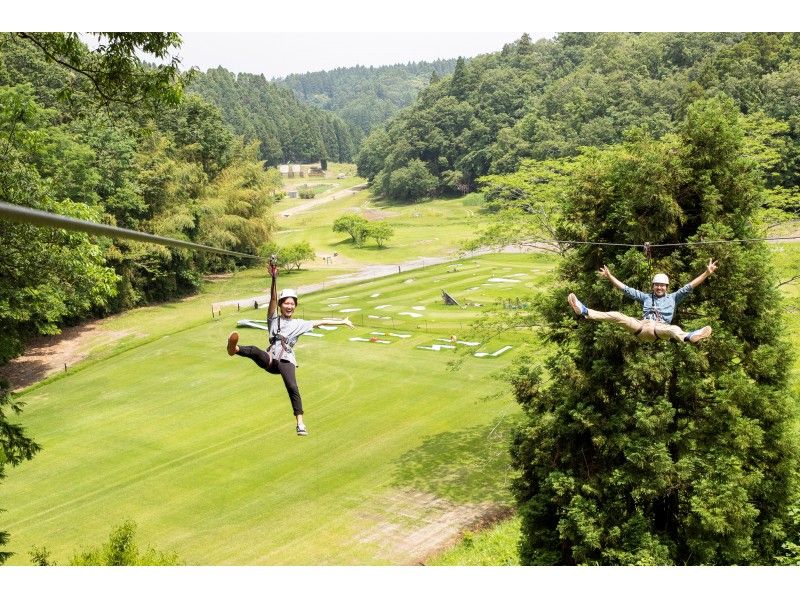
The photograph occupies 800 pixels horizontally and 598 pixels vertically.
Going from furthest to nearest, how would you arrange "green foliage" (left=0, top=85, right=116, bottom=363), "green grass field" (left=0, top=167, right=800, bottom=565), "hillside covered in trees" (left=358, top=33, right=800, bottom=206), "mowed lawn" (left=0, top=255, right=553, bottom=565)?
"hillside covered in trees" (left=358, top=33, right=800, bottom=206) < "mowed lawn" (left=0, top=255, right=553, bottom=565) < "green grass field" (left=0, top=167, right=800, bottom=565) < "green foliage" (left=0, top=85, right=116, bottom=363)

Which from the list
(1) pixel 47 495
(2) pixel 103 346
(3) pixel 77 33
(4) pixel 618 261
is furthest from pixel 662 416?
(2) pixel 103 346

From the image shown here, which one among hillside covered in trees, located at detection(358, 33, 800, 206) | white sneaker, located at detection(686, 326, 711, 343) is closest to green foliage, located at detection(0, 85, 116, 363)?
white sneaker, located at detection(686, 326, 711, 343)

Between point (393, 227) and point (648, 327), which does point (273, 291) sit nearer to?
point (648, 327)

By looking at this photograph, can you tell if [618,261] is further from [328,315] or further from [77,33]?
[328,315]

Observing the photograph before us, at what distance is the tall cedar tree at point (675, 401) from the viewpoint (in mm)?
14188

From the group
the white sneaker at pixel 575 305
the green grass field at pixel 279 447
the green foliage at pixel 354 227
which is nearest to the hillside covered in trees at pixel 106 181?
the green grass field at pixel 279 447

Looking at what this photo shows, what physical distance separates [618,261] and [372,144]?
11714cm

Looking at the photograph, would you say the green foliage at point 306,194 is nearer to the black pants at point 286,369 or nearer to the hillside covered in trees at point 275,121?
the hillside covered in trees at point 275,121

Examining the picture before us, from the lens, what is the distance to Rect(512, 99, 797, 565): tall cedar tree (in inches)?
559

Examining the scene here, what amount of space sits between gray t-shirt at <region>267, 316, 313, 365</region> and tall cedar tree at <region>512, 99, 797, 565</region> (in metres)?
6.72

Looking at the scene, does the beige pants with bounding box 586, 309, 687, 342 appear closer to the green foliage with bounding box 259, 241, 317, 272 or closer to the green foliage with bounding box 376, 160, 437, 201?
the green foliage with bounding box 259, 241, 317, 272

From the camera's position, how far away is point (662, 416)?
46.4ft

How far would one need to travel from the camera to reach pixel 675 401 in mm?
15219

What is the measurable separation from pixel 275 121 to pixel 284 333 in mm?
163338
